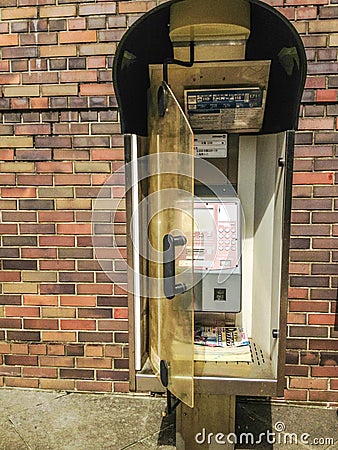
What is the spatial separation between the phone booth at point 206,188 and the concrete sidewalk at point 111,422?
43 centimetres

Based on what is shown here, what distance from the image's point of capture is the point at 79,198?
3.18m

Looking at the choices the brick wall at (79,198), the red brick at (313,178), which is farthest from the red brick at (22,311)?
the red brick at (313,178)

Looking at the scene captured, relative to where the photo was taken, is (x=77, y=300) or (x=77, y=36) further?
(x=77, y=300)

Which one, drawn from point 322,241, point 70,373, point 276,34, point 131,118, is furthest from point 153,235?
point 70,373

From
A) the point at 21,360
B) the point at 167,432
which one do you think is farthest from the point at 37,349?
the point at 167,432

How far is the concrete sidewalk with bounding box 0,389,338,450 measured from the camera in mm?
2777

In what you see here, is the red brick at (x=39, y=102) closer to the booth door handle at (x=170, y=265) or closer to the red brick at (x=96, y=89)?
the red brick at (x=96, y=89)

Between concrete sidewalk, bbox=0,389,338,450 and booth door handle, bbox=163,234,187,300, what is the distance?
1082mm

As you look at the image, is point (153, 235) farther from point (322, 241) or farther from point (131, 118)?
point (322, 241)

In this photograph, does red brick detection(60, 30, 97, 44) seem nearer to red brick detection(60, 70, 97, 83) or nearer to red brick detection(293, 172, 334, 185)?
red brick detection(60, 70, 97, 83)

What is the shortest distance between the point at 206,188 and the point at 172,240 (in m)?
0.67

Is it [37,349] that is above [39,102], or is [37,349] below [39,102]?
below

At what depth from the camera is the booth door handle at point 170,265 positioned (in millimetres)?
1963

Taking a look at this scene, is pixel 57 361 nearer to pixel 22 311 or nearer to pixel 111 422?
pixel 22 311
